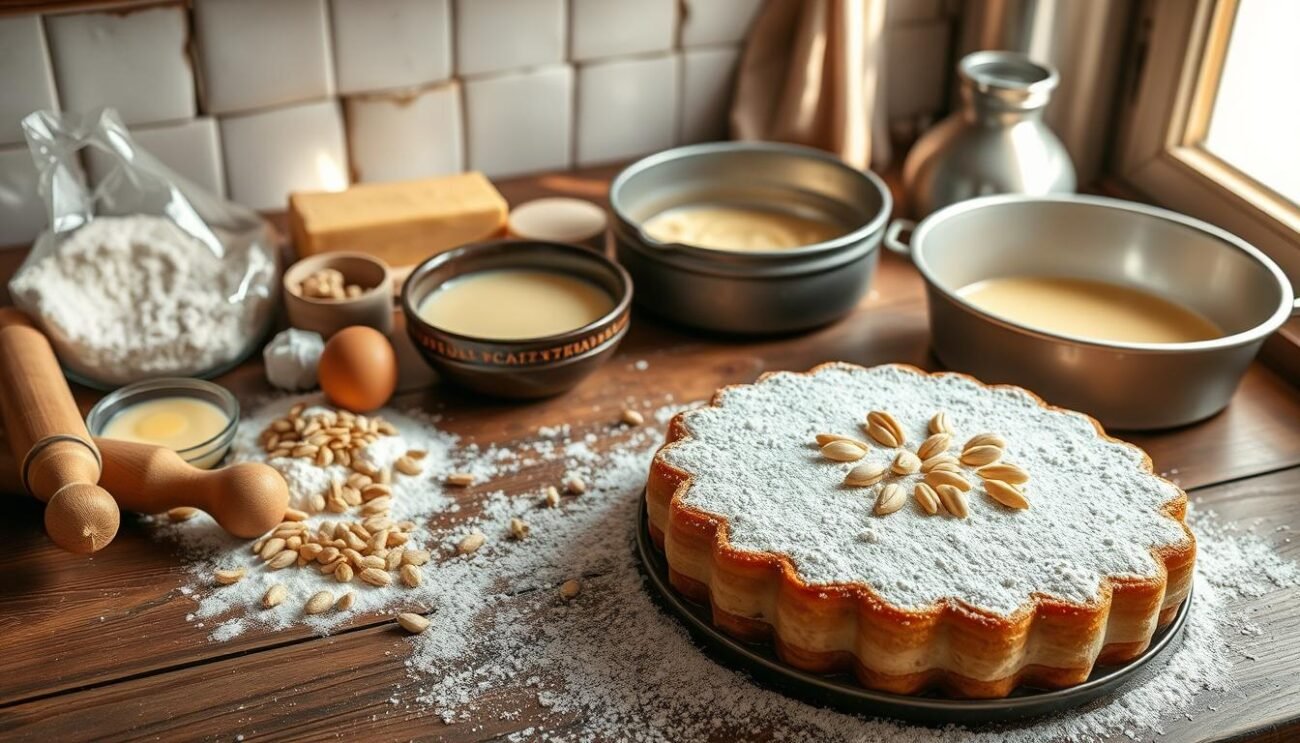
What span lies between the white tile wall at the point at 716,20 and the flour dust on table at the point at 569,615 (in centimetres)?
65

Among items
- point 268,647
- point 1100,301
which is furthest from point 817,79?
point 268,647

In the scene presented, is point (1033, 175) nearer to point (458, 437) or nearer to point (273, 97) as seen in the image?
point (458, 437)

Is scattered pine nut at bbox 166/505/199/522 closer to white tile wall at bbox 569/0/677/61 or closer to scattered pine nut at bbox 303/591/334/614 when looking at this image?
scattered pine nut at bbox 303/591/334/614

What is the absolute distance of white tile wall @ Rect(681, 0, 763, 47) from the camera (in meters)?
1.51

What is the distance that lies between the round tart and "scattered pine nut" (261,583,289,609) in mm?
283

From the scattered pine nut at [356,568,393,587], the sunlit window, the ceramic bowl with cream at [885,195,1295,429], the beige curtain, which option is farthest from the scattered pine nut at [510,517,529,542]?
the sunlit window

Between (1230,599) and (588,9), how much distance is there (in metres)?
0.95

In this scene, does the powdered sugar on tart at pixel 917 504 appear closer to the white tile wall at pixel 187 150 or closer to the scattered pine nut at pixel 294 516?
the scattered pine nut at pixel 294 516

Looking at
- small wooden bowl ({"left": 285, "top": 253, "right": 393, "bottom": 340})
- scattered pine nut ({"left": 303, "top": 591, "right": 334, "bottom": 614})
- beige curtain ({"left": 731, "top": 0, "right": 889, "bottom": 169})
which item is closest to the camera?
scattered pine nut ({"left": 303, "top": 591, "right": 334, "bottom": 614})

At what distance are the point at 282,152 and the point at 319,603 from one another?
2.20 ft

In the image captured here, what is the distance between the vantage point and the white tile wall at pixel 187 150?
131cm

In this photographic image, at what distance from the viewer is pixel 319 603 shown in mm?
904

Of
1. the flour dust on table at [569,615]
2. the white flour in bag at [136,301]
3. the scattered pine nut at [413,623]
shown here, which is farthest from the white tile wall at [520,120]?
the scattered pine nut at [413,623]

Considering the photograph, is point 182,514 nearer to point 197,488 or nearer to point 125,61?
point 197,488
